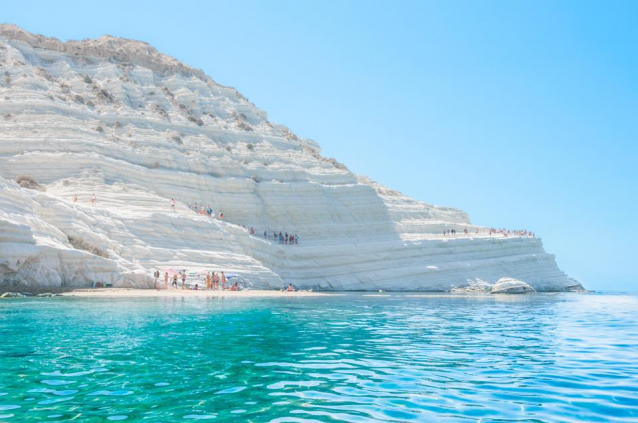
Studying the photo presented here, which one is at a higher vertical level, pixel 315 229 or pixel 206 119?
pixel 206 119

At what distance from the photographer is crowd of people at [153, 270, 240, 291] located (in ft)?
107

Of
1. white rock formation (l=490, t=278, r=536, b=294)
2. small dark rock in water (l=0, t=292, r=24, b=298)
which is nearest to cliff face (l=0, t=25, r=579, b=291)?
small dark rock in water (l=0, t=292, r=24, b=298)

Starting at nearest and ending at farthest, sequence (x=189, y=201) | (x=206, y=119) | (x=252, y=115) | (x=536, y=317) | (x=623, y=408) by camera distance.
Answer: (x=623, y=408) → (x=536, y=317) → (x=189, y=201) → (x=206, y=119) → (x=252, y=115)

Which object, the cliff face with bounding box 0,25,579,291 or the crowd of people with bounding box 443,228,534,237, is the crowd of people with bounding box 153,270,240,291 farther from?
the crowd of people with bounding box 443,228,534,237

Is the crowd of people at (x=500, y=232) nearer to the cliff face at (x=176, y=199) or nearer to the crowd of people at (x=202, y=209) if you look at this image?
the cliff face at (x=176, y=199)

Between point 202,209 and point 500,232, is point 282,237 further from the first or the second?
point 500,232

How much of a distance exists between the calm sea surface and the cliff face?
51.2 ft

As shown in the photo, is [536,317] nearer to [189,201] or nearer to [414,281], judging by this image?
[414,281]

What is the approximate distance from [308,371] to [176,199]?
37998mm

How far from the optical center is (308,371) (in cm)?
932

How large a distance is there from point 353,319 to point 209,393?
11375mm

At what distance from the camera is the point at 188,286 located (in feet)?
111

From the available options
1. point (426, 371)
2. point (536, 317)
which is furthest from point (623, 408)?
point (536, 317)

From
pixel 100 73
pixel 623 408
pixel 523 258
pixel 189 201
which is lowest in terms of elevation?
pixel 623 408
